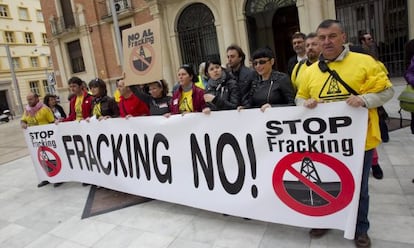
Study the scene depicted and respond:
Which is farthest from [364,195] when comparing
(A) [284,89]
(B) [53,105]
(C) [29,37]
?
(C) [29,37]

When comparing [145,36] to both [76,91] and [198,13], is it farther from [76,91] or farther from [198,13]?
[198,13]

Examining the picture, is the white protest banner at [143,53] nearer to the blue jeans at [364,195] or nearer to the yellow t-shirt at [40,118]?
the blue jeans at [364,195]

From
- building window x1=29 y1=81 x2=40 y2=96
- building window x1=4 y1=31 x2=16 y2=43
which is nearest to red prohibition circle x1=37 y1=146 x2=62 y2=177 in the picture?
building window x1=4 y1=31 x2=16 y2=43

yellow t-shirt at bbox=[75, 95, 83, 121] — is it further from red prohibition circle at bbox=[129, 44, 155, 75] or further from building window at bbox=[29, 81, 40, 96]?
building window at bbox=[29, 81, 40, 96]

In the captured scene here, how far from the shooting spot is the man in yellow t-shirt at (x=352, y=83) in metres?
2.36

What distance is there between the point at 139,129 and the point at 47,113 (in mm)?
2596

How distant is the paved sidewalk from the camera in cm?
280

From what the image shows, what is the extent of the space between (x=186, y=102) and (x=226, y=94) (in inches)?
20.3

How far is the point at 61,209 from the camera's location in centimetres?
441

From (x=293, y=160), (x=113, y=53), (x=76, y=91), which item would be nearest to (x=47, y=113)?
(x=76, y=91)

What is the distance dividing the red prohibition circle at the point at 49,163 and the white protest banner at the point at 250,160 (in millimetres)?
1242

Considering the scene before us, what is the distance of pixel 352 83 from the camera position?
7.89 feet

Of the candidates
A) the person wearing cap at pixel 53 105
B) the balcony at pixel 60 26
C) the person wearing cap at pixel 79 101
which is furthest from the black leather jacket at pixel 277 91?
the balcony at pixel 60 26

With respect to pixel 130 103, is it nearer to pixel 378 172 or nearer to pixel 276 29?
pixel 378 172
